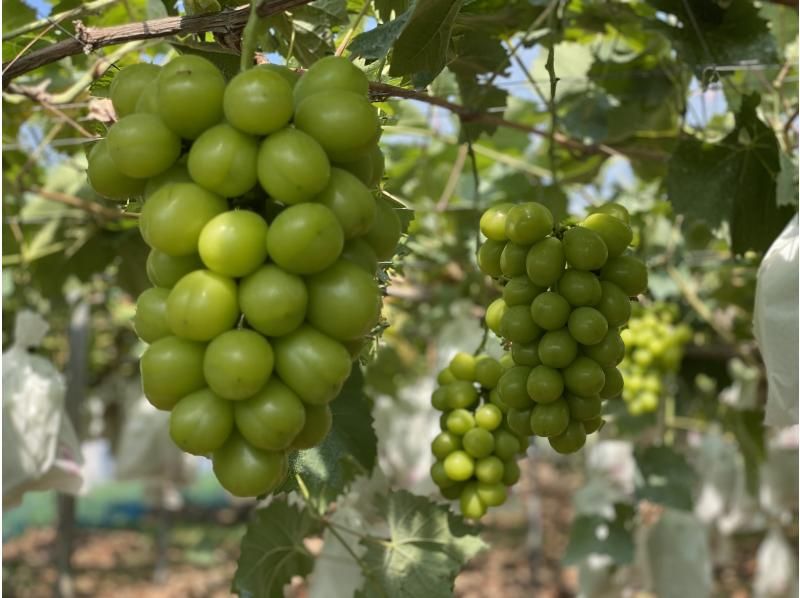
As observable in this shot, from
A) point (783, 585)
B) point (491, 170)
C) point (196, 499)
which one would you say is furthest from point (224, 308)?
point (196, 499)

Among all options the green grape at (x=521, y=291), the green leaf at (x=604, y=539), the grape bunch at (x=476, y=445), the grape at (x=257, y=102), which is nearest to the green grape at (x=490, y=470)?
the grape bunch at (x=476, y=445)

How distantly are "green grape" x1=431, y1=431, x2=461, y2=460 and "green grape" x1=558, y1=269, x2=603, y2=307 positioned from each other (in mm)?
306

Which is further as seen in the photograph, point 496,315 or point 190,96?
point 496,315

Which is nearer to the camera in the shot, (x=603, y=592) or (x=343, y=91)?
(x=343, y=91)

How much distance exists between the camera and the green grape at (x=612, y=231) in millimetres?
778

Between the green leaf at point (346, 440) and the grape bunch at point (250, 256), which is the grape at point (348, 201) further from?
the green leaf at point (346, 440)

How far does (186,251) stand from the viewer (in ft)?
1.79

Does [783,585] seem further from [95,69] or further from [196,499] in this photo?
[196,499]

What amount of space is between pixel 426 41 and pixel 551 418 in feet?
1.16

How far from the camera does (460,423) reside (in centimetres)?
100

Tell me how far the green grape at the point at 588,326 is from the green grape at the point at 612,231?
0.22 feet

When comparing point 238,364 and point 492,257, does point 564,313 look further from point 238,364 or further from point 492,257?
point 238,364

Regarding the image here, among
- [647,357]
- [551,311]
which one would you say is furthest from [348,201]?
[647,357]

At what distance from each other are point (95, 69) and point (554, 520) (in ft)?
22.7
